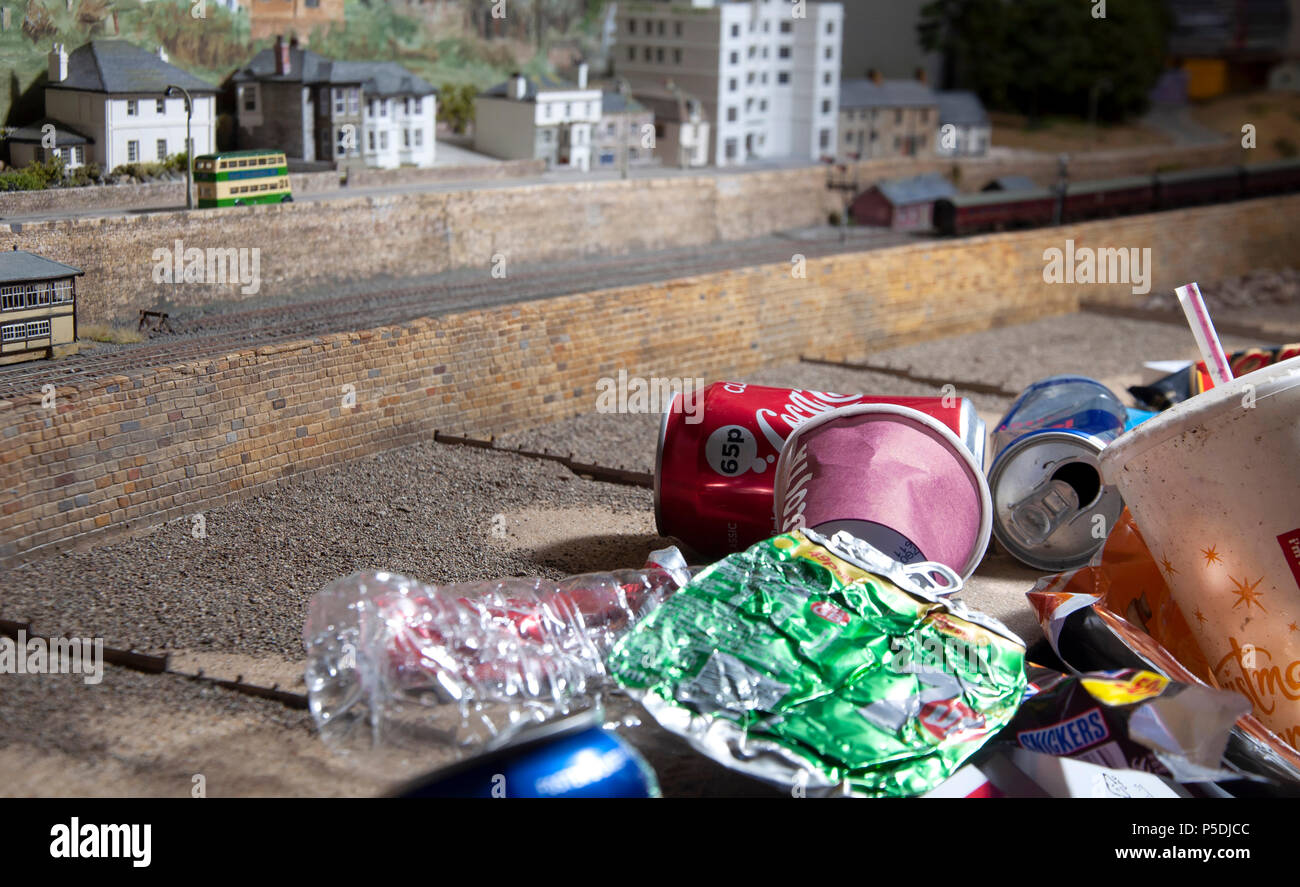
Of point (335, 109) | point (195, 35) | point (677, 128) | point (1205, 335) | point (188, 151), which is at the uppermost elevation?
point (195, 35)

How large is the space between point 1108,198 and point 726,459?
637 inches

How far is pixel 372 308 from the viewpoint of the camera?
38.2 feet

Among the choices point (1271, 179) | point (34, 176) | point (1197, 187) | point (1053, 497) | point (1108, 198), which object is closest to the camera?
point (1053, 497)

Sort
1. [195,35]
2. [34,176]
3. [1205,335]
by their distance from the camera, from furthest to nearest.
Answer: [195,35]
[34,176]
[1205,335]

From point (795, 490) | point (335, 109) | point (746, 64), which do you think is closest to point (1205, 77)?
point (746, 64)

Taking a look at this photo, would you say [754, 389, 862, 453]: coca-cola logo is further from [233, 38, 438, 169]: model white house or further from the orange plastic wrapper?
[233, 38, 438, 169]: model white house

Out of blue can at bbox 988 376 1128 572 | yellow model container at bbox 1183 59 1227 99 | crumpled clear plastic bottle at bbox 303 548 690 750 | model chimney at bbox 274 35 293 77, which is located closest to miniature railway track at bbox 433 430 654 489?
blue can at bbox 988 376 1128 572

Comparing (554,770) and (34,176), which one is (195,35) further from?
(554,770)

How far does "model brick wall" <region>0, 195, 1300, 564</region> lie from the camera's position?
7074 millimetres

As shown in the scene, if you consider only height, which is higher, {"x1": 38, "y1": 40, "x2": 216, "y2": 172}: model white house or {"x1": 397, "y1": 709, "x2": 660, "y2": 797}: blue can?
{"x1": 38, "y1": 40, "x2": 216, "y2": 172}: model white house

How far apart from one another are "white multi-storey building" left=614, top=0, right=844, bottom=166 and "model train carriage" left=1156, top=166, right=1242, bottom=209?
6633mm
